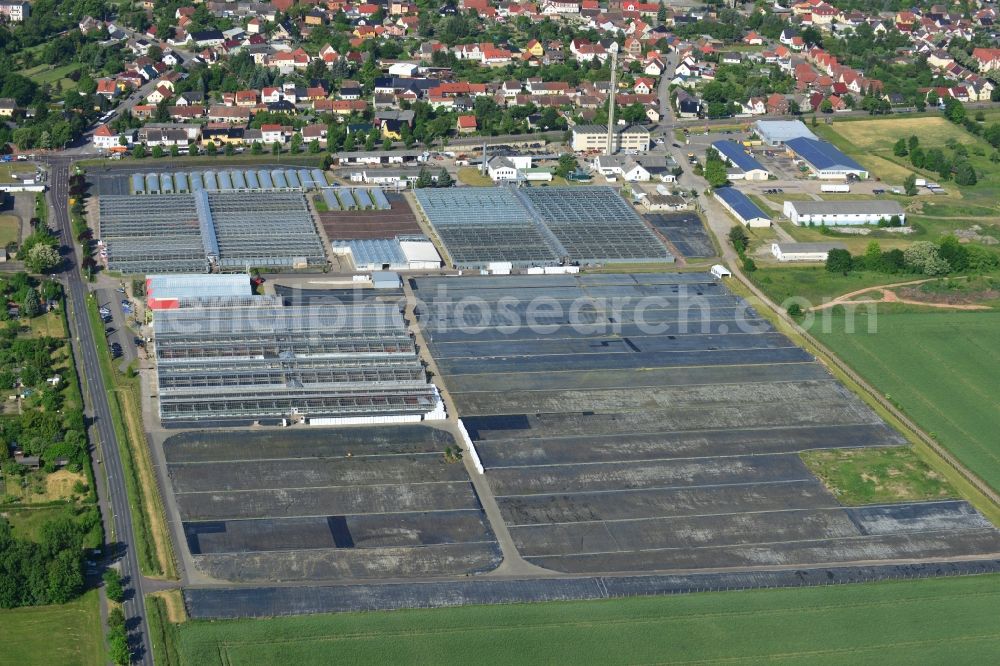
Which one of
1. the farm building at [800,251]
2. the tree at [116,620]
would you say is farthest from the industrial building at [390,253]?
the tree at [116,620]

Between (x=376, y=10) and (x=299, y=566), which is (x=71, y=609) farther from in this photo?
(x=376, y=10)

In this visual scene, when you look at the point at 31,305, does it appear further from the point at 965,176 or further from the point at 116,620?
the point at 965,176

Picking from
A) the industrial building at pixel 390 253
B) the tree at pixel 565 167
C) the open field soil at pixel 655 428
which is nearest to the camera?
the open field soil at pixel 655 428

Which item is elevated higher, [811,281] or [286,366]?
[286,366]

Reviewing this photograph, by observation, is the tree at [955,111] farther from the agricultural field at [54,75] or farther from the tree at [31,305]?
the tree at [31,305]

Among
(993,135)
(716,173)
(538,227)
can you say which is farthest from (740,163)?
(993,135)

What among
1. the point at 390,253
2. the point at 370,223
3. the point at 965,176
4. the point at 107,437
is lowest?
the point at 965,176

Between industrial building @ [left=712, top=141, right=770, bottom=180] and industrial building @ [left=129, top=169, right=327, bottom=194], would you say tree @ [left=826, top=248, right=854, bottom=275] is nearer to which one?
industrial building @ [left=712, top=141, right=770, bottom=180]
